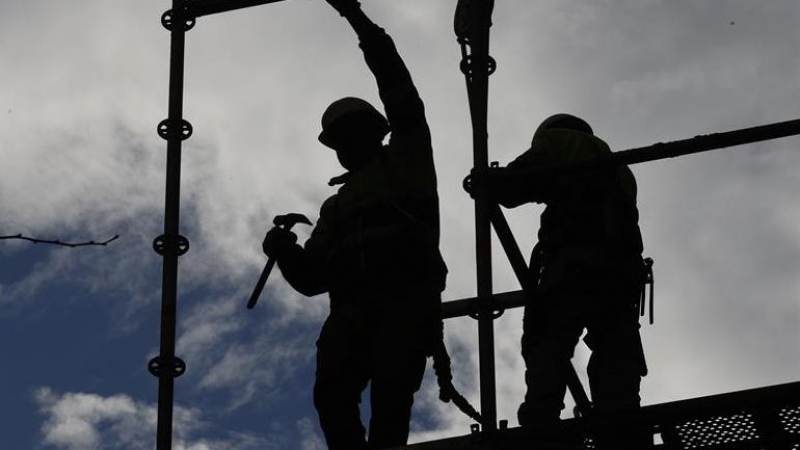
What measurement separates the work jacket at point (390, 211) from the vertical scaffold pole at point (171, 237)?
25.1 inches

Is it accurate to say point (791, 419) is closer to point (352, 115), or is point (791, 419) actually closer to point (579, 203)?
point (579, 203)

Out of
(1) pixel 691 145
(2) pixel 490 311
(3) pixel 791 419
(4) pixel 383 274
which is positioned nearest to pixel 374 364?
(4) pixel 383 274

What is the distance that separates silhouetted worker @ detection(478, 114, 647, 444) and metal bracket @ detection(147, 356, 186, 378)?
1.88 metres

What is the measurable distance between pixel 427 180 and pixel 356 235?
491mm

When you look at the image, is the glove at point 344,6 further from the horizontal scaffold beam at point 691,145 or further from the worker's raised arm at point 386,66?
the horizontal scaffold beam at point 691,145

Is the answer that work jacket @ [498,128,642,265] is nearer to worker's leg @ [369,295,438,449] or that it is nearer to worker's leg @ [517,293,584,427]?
worker's leg @ [517,293,584,427]

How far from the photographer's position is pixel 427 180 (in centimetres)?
947

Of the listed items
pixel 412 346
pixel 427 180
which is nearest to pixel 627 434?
pixel 412 346

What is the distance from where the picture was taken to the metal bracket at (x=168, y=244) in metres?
9.71

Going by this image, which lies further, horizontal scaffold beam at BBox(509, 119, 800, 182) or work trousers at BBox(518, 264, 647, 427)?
work trousers at BBox(518, 264, 647, 427)

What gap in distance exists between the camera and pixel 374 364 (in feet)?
30.1

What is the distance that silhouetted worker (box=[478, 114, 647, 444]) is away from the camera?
942 centimetres

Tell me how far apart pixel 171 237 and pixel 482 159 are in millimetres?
1834

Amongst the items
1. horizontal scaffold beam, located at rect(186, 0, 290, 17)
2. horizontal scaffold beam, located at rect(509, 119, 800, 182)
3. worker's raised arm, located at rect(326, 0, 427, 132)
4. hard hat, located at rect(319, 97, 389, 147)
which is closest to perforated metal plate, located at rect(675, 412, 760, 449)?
horizontal scaffold beam, located at rect(509, 119, 800, 182)
